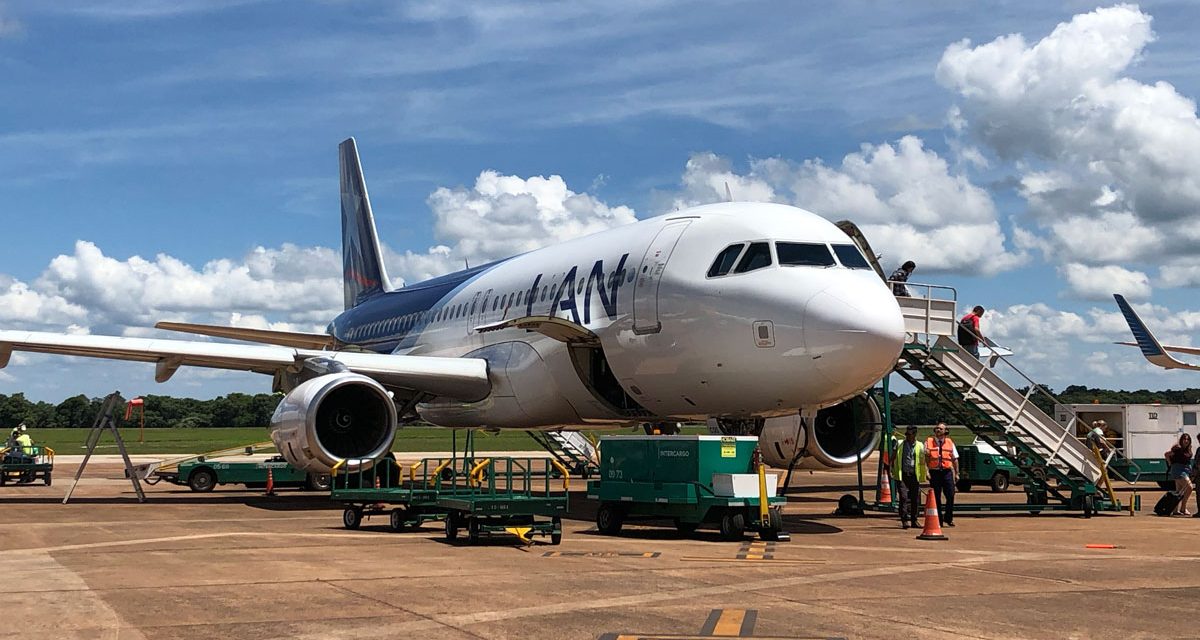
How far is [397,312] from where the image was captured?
27.4m

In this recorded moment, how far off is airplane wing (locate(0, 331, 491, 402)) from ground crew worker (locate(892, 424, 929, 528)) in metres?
7.21

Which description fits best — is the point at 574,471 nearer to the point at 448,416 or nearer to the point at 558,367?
the point at 448,416

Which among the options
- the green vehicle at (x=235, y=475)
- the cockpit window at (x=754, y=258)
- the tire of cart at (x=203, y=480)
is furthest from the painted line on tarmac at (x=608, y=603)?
the tire of cart at (x=203, y=480)

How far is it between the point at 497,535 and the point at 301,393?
5.84 m

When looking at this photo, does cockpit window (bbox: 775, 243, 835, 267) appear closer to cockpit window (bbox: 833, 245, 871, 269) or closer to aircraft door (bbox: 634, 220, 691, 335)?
cockpit window (bbox: 833, 245, 871, 269)

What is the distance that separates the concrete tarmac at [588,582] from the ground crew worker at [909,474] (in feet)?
1.46

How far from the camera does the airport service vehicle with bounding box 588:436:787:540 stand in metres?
14.0

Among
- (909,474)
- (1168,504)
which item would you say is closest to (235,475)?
(909,474)

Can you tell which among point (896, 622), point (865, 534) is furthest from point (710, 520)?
point (896, 622)

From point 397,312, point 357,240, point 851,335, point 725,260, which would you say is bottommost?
point 851,335

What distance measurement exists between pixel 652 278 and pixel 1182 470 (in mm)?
9916

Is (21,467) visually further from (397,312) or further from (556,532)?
(556,532)

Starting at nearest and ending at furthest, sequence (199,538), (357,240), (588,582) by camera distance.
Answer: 1. (588,582)
2. (199,538)
3. (357,240)

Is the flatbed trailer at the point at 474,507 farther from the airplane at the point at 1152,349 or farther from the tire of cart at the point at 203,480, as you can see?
the airplane at the point at 1152,349
